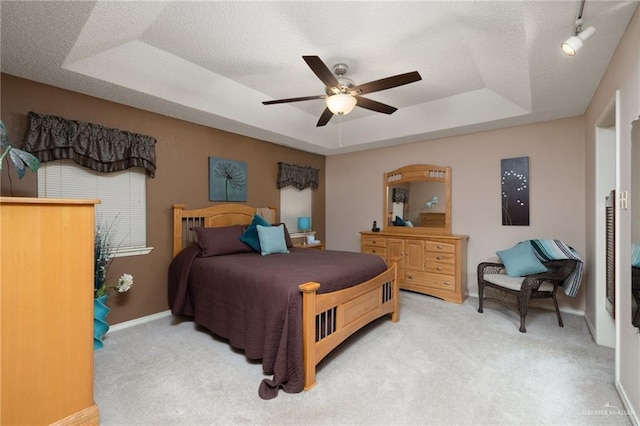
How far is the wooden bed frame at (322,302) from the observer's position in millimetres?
2094

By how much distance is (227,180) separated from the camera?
415 cm

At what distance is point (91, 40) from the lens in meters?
2.21

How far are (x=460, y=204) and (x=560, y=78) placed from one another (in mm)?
2108

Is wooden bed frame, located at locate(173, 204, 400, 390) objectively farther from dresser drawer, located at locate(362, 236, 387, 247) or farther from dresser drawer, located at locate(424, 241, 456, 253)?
dresser drawer, located at locate(362, 236, 387, 247)

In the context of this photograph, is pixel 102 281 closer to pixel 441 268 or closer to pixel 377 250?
pixel 377 250

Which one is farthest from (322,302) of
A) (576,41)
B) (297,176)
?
(297,176)

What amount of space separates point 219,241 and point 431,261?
2.91 meters

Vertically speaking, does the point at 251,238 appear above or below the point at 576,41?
below

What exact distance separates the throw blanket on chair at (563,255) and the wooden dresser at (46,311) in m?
4.18

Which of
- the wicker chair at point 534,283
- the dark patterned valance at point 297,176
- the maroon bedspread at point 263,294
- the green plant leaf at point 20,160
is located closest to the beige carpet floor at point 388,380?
the maroon bedspread at point 263,294

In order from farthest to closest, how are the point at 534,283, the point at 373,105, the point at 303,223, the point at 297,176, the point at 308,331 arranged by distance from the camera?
the point at 297,176 < the point at 303,223 < the point at 534,283 < the point at 373,105 < the point at 308,331

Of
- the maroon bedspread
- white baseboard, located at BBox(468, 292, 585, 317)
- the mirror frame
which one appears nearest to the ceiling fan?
the maroon bedspread

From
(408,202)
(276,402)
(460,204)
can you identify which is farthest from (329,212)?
(276,402)

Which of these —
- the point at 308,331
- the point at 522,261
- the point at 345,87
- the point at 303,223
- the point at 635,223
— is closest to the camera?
the point at 635,223
